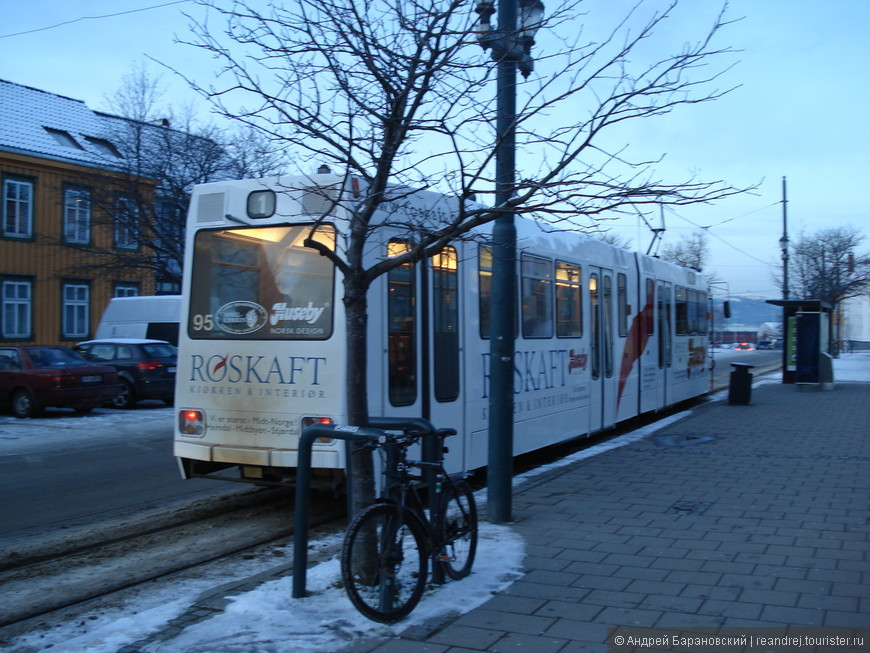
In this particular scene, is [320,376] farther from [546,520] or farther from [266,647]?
[266,647]

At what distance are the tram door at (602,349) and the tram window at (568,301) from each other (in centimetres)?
54

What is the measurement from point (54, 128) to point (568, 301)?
26953 millimetres

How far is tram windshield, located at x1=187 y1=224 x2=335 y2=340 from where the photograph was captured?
7.66 metres

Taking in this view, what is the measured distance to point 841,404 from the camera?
1986 cm

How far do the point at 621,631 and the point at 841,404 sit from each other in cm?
1726

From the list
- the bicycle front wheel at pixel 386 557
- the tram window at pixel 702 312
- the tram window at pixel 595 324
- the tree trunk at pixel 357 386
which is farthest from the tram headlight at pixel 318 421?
the tram window at pixel 702 312

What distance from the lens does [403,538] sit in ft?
16.7

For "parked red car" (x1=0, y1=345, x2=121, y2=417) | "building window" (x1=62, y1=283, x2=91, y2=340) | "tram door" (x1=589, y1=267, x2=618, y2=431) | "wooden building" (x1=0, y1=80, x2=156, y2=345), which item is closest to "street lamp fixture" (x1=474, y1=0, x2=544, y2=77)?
"tram door" (x1=589, y1=267, x2=618, y2=431)

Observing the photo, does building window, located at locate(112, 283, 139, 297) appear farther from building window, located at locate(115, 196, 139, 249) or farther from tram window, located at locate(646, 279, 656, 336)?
tram window, located at locate(646, 279, 656, 336)

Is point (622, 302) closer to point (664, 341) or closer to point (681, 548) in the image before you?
point (664, 341)

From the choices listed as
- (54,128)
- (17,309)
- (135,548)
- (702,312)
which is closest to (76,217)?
(54,128)

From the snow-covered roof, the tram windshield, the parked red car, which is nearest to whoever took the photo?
the tram windshield

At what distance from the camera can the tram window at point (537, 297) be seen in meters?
10.7

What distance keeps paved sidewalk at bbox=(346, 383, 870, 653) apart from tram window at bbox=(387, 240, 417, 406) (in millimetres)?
1568
